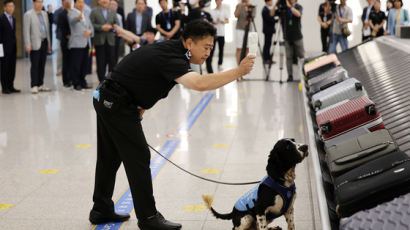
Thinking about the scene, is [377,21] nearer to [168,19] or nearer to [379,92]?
[168,19]

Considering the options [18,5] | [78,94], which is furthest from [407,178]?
[18,5]

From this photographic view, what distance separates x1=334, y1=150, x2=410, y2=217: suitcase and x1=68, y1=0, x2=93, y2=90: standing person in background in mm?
9615

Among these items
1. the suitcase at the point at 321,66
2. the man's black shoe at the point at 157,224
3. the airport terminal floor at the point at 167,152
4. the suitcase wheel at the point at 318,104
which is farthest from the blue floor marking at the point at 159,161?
the suitcase at the point at 321,66

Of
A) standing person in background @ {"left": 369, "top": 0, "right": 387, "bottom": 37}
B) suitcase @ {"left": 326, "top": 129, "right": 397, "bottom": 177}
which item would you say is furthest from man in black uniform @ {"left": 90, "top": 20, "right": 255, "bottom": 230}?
standing person in background @ {"left": 369, "top": 0, "right": 387, "bottom": 37}

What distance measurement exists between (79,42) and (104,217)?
330 inches

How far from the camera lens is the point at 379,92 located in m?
6.56

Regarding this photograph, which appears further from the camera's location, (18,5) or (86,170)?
(18,5)

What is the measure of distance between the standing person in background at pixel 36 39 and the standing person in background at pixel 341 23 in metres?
6.67

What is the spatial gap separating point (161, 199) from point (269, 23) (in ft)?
38.2

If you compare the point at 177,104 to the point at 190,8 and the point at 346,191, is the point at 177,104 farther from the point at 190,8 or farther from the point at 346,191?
the point at 346,191

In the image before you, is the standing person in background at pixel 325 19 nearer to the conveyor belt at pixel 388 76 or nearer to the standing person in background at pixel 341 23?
the standing person in background at pixel 341 23

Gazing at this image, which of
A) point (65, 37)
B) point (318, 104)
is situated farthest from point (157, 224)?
point (65, 37)

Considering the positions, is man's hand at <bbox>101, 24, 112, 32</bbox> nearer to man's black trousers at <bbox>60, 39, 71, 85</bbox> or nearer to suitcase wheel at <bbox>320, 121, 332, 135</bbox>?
man's black trousers at <bbox>60, 39, 71, 85</bbox>

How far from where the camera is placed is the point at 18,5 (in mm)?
20312
